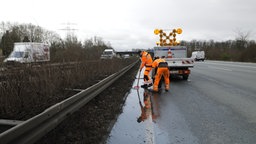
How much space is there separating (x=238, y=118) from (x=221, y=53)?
5693 cm

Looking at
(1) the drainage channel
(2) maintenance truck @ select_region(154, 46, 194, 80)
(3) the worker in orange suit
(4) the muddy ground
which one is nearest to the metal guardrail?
(4) the muddy ground

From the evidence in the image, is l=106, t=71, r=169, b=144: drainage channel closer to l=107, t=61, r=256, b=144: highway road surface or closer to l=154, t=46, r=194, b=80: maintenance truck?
l=107, t=61, r=256, b=144: highway road surface

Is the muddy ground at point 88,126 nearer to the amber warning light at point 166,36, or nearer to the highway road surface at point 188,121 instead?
the highway road surface at point 188,121

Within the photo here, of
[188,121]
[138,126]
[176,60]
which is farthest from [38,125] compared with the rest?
[176,60]

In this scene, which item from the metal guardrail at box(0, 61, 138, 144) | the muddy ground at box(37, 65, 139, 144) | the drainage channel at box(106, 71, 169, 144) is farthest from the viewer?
the drainage channel at box(106, 71, 169, 144)

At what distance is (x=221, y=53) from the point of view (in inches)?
2237

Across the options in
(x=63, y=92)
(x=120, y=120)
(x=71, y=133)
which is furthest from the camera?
(x=63, y=92)

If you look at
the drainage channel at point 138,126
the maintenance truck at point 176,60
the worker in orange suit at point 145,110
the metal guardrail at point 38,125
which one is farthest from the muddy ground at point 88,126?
the maintenance truck at point 176,60

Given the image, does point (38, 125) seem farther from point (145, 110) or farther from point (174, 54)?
point (174, 54)

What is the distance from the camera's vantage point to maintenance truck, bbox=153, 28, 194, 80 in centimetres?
1184

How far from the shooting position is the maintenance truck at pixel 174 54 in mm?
11844

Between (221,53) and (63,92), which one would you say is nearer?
(63,92)

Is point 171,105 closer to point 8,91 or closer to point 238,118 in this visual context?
point 238,118

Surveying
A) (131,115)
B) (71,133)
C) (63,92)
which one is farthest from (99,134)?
(63,92)
